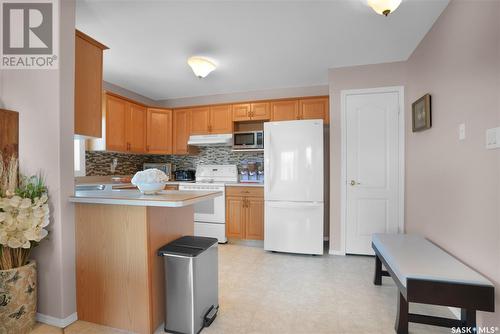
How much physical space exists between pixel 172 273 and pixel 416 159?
2539 mm

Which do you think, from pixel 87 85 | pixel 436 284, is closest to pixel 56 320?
pixel 87 85

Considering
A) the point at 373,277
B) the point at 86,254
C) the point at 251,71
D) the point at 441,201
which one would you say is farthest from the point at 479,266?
the point at 251,71

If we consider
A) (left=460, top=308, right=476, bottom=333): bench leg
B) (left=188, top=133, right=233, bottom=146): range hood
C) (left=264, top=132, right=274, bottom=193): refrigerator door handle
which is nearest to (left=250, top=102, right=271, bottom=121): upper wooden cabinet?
(left=188, top=133, right=233, bottom=146): range hood

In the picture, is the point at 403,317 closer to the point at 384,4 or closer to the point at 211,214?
the point at 384,4

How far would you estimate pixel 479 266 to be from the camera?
1.45 metres

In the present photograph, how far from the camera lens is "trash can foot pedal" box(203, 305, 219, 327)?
1.67 metres

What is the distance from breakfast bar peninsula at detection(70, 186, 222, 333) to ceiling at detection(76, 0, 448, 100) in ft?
4.86

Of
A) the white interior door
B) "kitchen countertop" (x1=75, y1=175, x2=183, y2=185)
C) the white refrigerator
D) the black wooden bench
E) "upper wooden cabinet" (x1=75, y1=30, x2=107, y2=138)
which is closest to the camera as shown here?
the black wooden bench

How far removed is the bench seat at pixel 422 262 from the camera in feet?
4.36

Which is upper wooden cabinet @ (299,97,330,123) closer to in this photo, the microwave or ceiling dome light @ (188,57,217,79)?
the microwave

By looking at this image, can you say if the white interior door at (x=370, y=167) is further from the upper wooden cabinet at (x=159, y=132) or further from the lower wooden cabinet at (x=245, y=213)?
the upper wooden cabinet at (x=159, y=132)

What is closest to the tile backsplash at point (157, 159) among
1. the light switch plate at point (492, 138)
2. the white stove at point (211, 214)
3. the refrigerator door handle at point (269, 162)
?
the white stove at point (211, 214)

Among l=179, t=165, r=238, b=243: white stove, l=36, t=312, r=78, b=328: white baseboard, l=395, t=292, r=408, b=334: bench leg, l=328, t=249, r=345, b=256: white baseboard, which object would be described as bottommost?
l=328, t=249, r=345, b=256: white baseboard

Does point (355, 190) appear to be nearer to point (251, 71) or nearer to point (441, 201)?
point (441, 201)
